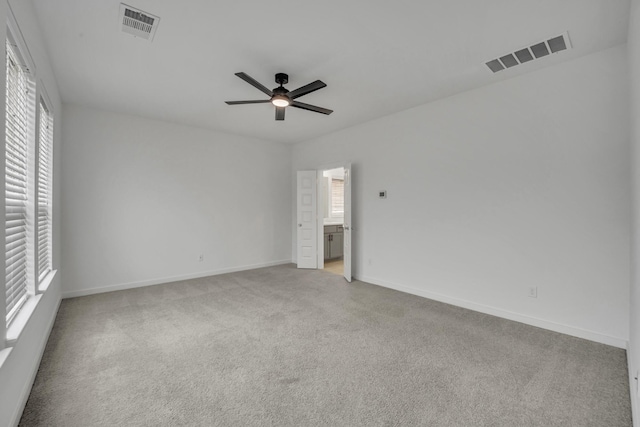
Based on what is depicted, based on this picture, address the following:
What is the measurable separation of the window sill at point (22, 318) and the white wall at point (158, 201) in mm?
1820

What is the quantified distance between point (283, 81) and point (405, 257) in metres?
2.92

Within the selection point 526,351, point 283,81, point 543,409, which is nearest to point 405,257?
point 526,351

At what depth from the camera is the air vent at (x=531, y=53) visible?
266 cm

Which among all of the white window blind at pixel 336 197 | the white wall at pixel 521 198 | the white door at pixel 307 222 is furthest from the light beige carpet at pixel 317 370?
the white window blind at pixel 336 197

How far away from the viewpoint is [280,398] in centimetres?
202

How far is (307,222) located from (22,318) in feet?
15.0

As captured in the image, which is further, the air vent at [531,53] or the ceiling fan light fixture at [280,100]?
the ceiling fan light fixture at [280,100]

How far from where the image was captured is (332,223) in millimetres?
7297

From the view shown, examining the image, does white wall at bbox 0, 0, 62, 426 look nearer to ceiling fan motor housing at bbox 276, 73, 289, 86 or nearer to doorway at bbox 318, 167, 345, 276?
ceiling fan motor housing at bbox 276, 73, 289, 86

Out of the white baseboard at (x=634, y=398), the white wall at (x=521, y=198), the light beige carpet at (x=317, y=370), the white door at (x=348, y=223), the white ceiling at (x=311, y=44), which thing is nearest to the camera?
the white baseboard at (x=634, y=398)

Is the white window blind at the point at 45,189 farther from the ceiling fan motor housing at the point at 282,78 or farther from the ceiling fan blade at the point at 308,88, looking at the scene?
the ceiling fan blade at the point at 308,88

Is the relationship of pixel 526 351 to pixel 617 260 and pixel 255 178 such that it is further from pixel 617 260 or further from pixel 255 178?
pixel 255 178

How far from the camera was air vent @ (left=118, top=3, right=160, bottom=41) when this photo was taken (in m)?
2.29

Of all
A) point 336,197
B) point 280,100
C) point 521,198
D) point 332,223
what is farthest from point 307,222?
point 521,198
